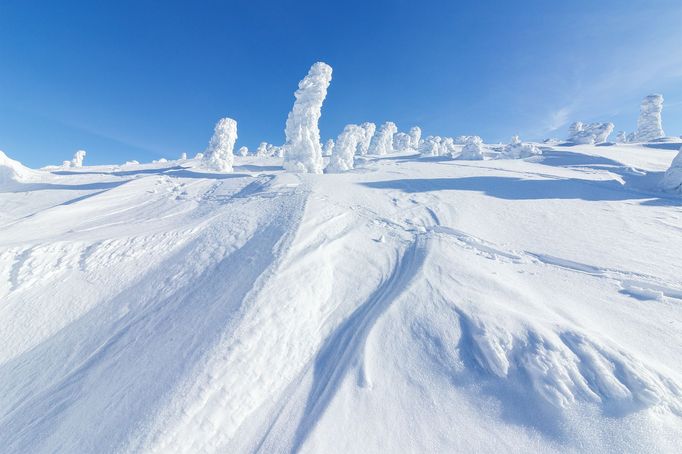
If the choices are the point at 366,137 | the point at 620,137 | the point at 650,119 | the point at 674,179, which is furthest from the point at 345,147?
the point at 620,137

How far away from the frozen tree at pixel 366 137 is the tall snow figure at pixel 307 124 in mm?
40765

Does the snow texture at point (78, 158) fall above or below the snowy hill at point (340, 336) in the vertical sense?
above

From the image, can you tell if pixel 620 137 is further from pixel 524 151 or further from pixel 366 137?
pixel 366 137

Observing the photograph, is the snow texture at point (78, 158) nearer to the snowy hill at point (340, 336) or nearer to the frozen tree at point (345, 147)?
the frozen tree at point (345, 147)

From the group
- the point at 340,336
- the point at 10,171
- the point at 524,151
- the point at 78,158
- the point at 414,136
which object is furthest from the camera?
the point at 414,136

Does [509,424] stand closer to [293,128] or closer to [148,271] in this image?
[148,271]

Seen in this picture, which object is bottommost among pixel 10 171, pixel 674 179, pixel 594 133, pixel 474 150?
pixel 674 179

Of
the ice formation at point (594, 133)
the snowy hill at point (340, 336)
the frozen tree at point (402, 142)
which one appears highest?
the frozen tree at point (402, 142)

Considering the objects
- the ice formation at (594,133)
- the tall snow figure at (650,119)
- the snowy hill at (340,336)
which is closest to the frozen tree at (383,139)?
the ice formation at (594,133)

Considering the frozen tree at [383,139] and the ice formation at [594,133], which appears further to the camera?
the frozen tree at [383,139]


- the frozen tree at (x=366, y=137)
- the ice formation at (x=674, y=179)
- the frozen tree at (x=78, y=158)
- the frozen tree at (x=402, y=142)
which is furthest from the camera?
the frozen tree at (x=402, y=142)

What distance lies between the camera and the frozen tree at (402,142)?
278ft

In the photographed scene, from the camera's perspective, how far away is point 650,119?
5553 centimetres

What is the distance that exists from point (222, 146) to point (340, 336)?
37952 millimetres
